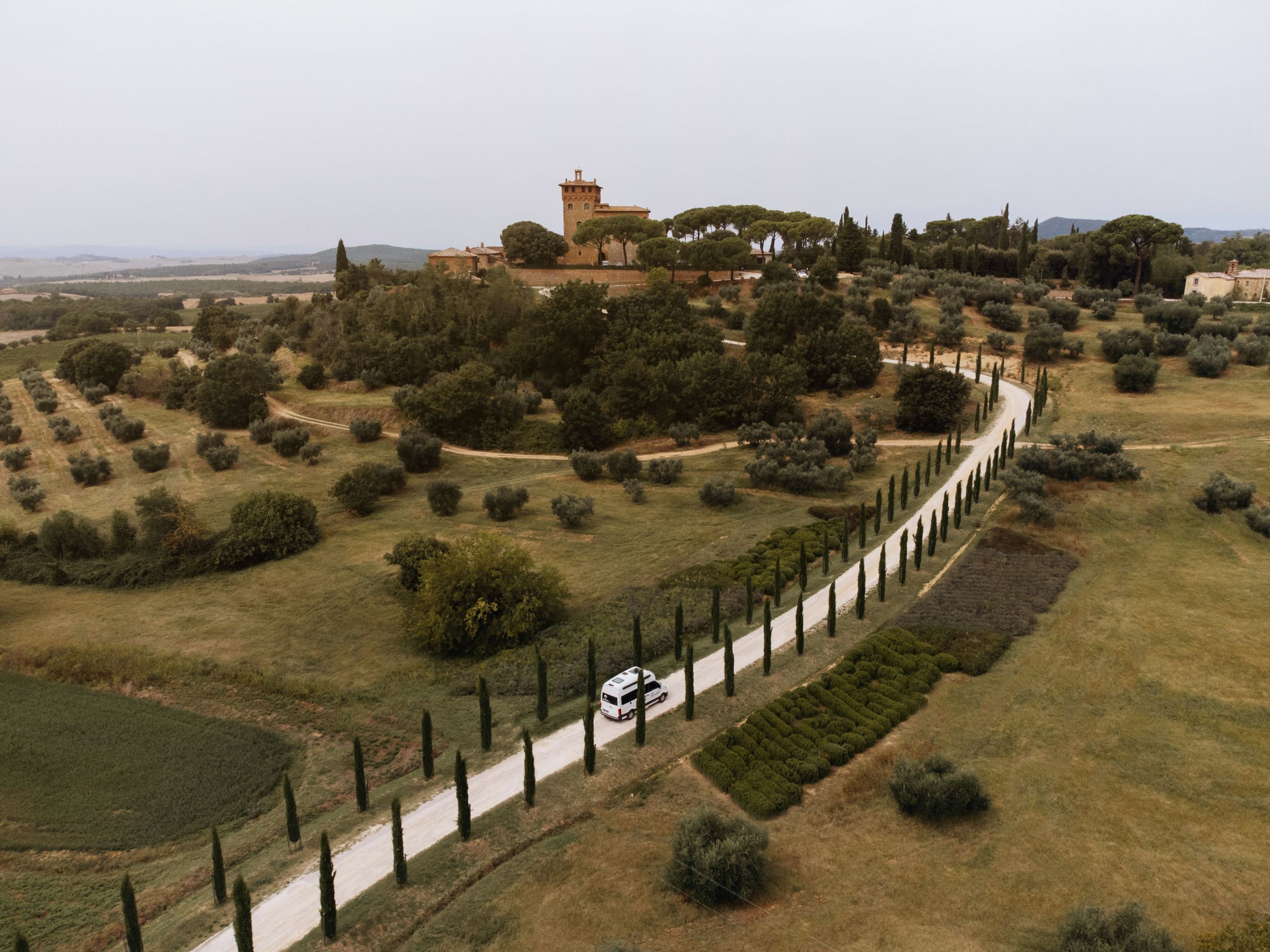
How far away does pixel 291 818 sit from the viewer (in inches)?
846

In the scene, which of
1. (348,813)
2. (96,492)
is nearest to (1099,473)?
(348,813)

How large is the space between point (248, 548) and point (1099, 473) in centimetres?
4532

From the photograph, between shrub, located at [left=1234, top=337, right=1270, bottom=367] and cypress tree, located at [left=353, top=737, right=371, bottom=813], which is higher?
shrub, located at [left=1234, top=337, right=1270, bottom=367]

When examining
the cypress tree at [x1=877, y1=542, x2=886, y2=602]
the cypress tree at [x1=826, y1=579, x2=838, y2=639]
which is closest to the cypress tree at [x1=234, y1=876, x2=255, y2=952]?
the cypress tree at [x1=826, y1=579, x2=838, y2=639]

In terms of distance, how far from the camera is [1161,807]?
21.0 metres

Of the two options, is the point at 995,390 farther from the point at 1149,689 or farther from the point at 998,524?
the point at 1149,689

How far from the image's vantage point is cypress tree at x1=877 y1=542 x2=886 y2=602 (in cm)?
3416

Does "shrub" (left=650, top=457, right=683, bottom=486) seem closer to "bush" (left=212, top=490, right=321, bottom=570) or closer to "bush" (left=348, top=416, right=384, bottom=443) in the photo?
"bush" (left=212, top=490, right=321, bottom=570)

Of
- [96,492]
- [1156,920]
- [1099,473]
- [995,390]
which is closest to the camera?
[1156,920]

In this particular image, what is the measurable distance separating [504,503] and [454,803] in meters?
25.4

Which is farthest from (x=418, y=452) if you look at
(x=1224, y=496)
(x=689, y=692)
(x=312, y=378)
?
(x=1224, y=496)

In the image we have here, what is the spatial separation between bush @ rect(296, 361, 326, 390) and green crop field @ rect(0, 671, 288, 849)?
51665 millimetres

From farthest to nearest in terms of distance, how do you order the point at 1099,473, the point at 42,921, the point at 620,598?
1. the point at 1099,473
2. the point at 620,598
3. the point at 42,921

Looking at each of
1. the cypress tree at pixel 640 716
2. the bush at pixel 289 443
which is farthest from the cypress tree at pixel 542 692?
the bush at pixel 289 443
